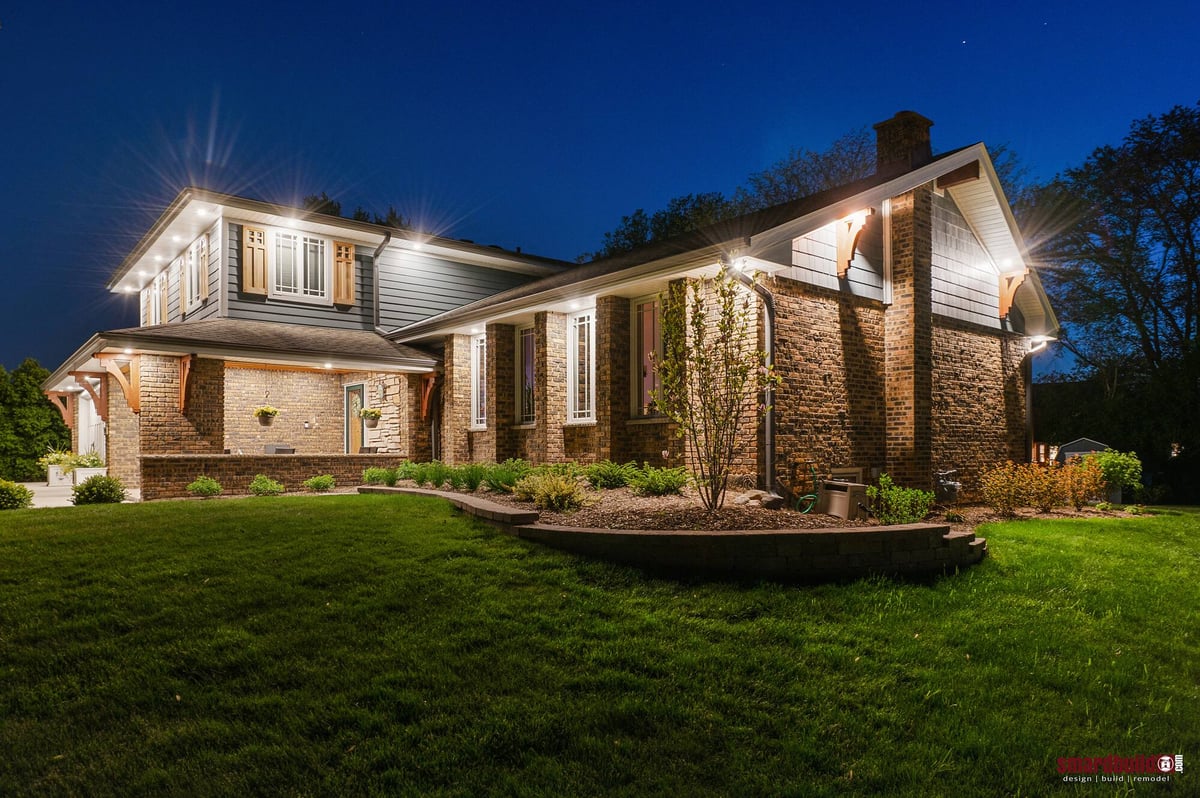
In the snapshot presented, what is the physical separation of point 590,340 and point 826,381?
13.6 feet

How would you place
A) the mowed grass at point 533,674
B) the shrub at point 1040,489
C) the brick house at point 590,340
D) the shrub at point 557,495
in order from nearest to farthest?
1. the mowed grass at point 533,674
2. the shrub at point 557,495
3. the brick house at point 590,340
4. the shrub at point 1040,489

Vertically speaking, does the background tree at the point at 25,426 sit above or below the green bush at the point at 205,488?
above

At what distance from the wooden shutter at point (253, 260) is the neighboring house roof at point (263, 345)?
806 millimetres

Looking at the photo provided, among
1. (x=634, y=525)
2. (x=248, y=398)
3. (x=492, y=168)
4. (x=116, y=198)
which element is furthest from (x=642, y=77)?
(x=634, y=525)

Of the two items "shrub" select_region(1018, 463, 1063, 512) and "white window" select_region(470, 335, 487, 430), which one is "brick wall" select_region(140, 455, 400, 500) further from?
"shrub" select_region(1018, 463, 1063, 512)

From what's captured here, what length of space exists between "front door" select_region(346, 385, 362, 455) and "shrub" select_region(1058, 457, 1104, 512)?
51.3 ft

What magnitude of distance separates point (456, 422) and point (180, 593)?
9516 mm

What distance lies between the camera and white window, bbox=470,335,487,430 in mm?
14680

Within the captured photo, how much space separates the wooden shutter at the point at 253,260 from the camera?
15172 millimetres

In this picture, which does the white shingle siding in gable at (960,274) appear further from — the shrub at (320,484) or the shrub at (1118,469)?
the shrub at (320,484)

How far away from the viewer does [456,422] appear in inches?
574

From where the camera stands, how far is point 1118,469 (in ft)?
46.3

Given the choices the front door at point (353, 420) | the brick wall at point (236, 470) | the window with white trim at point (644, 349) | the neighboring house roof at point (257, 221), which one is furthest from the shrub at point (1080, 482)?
the front door at point (353, 420)

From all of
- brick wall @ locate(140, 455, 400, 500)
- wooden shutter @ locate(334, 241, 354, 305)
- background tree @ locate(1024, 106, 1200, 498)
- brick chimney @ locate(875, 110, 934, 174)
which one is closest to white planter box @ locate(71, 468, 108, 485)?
brick wall @ locate(140, 455, 400, 500)
